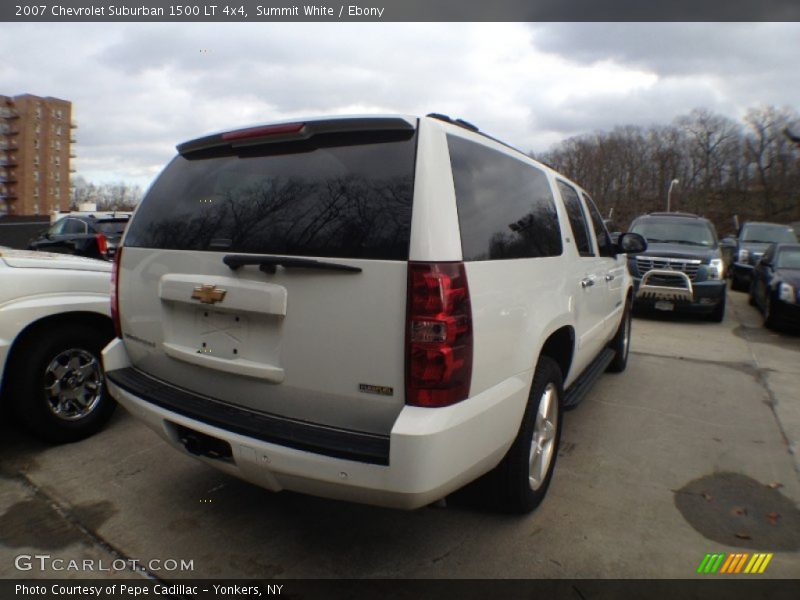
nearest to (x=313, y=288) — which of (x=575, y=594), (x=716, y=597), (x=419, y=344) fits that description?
(x=419, y=344)

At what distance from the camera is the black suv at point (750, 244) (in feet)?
43.0

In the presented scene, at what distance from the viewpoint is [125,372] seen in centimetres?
278

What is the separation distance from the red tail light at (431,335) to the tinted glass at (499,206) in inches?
8.8

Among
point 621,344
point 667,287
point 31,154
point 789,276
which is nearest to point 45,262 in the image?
point 621,344

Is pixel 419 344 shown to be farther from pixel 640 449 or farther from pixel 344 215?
pixel 640 449

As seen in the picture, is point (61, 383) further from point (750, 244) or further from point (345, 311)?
point (750, 244)

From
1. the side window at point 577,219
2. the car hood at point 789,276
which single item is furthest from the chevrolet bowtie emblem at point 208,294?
the car hood at point 789,276

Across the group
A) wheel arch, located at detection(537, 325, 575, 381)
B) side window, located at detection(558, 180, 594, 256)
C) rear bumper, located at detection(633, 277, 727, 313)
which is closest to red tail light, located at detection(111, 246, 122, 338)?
wheel arch, located at detection(537, 325, 575, 381)

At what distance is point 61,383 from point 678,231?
10.2 metres

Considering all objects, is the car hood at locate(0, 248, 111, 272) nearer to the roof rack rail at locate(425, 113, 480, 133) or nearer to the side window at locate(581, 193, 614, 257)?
the roof rack rail at locate(425, 113, 480, 133)

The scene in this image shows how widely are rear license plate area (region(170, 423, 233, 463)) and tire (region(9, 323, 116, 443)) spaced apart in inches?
65.4

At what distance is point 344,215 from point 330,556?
1.58 metres

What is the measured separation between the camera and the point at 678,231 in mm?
10062

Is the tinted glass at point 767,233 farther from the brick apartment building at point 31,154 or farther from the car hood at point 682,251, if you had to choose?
the brick apartment building at point 31,154
